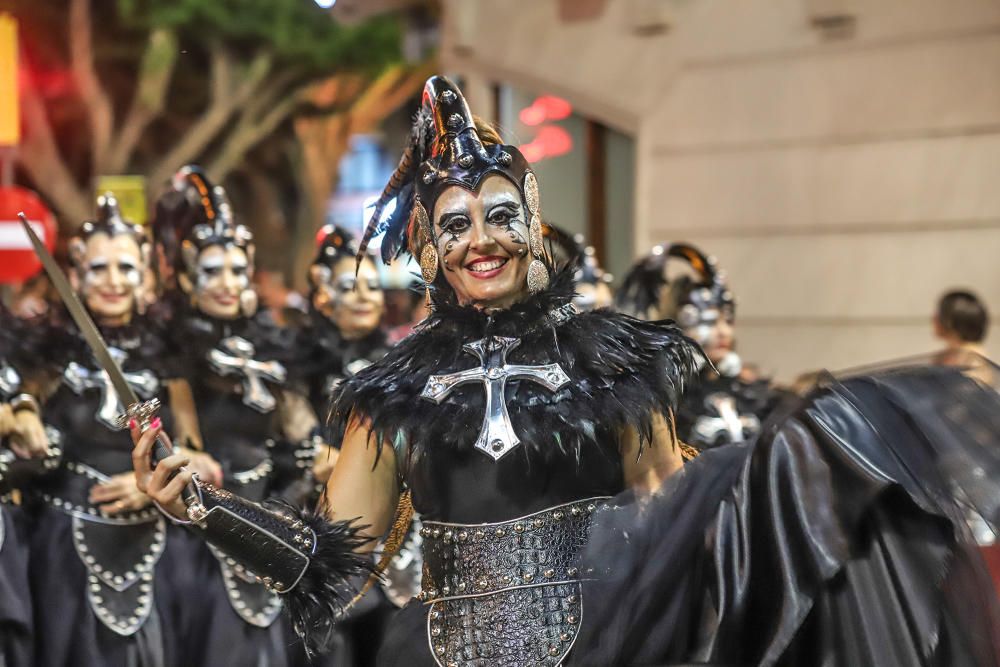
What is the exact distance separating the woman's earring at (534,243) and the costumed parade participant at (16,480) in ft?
9.23

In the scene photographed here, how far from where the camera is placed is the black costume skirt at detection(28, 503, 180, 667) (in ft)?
18.2

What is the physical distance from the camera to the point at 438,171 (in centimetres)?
352

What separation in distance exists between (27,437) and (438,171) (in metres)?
2.72

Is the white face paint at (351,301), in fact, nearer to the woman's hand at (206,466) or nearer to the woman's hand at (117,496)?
the woman's hand at (206,466)

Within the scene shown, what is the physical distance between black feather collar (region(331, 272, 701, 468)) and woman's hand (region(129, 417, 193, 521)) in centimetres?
45

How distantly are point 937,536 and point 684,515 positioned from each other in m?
0.47

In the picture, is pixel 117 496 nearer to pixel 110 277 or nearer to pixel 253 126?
pixel 110 277

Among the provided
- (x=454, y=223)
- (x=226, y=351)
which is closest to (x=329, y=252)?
(x=226, y=351)

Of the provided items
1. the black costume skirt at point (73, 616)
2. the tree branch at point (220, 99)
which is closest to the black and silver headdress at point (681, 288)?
the black costume skirt at point (73, 616)

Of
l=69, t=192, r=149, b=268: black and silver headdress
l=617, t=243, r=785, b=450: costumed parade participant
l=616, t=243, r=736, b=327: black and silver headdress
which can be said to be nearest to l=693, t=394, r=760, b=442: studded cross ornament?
l=617, t=243, r=785, b=450: costumed parade participant

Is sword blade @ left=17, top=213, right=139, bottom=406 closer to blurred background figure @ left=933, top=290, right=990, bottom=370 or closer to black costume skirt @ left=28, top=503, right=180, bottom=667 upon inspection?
black costume skirt @ left=28, top=503, right=180, bottom=667

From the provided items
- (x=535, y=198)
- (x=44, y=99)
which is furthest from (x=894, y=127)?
(x=44, y=99)

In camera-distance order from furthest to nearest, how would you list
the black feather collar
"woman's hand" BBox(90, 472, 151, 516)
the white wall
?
the white wall < "woman's hand" BBox(90, 472, 151, 516) < the black feather collar

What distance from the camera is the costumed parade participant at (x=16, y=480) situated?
5.45 meters
